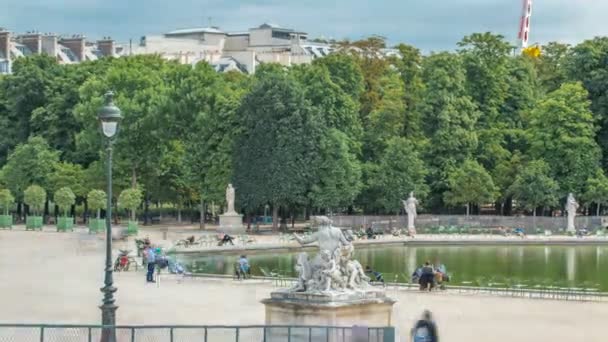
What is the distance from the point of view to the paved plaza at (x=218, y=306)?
27.8 meters

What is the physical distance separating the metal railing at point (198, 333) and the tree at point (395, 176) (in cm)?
5449

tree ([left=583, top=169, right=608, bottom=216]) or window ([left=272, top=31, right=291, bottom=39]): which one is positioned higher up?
window ([left=272, top=31, right=291, bottom=39])

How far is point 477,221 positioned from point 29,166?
28.2 meters

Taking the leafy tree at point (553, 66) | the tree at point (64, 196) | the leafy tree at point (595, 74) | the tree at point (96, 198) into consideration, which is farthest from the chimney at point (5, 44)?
the leafy tree at point (595, 74)

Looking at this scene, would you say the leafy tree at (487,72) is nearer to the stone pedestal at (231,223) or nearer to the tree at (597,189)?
the tree at (597,189)

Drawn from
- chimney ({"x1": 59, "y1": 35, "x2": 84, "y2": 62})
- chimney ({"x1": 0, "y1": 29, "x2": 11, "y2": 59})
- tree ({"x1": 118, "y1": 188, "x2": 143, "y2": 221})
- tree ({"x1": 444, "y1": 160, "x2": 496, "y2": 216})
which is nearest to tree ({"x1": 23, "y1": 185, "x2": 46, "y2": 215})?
tree ({"x1": 118, "y1": 188, "x2": 143, "y2": 221})

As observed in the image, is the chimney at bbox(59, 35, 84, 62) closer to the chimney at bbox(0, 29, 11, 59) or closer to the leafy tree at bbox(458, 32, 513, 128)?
the chimney at bbox(0, 29, 11, 59)

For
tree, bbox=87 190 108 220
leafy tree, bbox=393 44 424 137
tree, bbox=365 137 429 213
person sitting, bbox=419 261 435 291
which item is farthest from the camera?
leafy tree, bbox=393 44 424 137

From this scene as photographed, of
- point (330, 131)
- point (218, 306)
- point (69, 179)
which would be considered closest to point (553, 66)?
point (330, 131)

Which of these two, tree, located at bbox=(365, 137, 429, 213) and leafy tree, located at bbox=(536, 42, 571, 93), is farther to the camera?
leafy tree, located at bbox=(536, 42, 571, 93)

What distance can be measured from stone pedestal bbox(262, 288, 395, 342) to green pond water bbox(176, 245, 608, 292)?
62.5ft

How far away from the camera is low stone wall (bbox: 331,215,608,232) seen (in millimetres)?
74875

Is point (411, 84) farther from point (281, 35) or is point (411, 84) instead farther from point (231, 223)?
point (281, 35)

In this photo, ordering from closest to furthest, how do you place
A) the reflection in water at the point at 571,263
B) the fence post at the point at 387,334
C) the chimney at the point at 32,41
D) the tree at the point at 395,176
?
the fence post at the point at 387,334 → the reflection in water at the point at 571,263 → the tree at the point at 395,176 → the chimney at the point at 32,41
